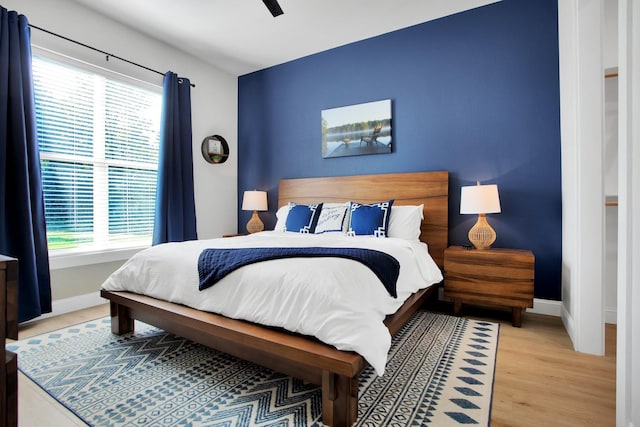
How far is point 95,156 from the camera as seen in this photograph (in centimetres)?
316

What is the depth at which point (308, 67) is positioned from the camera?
4.10 metres

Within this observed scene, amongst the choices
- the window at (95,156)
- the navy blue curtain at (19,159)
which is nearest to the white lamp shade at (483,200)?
the window at (95,156)

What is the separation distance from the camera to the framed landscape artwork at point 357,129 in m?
3.55

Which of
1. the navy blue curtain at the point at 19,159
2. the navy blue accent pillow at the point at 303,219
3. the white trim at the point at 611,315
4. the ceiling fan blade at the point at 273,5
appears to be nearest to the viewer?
the ceiling fan blade at the point at 273,5

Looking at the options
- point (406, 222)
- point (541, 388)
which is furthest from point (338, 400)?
point (406, 222)

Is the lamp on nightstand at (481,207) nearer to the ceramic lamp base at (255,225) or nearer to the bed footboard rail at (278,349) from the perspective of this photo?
the bed footboard rail at (278,349)

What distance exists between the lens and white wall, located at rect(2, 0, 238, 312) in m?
2.84

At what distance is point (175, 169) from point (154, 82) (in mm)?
1007

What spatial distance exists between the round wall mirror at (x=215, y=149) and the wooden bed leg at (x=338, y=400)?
3.59 m

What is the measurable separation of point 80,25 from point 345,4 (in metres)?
2.50

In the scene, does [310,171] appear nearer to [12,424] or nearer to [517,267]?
[517,267]

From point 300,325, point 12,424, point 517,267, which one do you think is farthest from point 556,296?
point 12,424

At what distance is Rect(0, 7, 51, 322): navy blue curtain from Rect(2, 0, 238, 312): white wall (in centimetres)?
26

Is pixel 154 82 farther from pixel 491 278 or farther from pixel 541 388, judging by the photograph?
pixel 541 388
